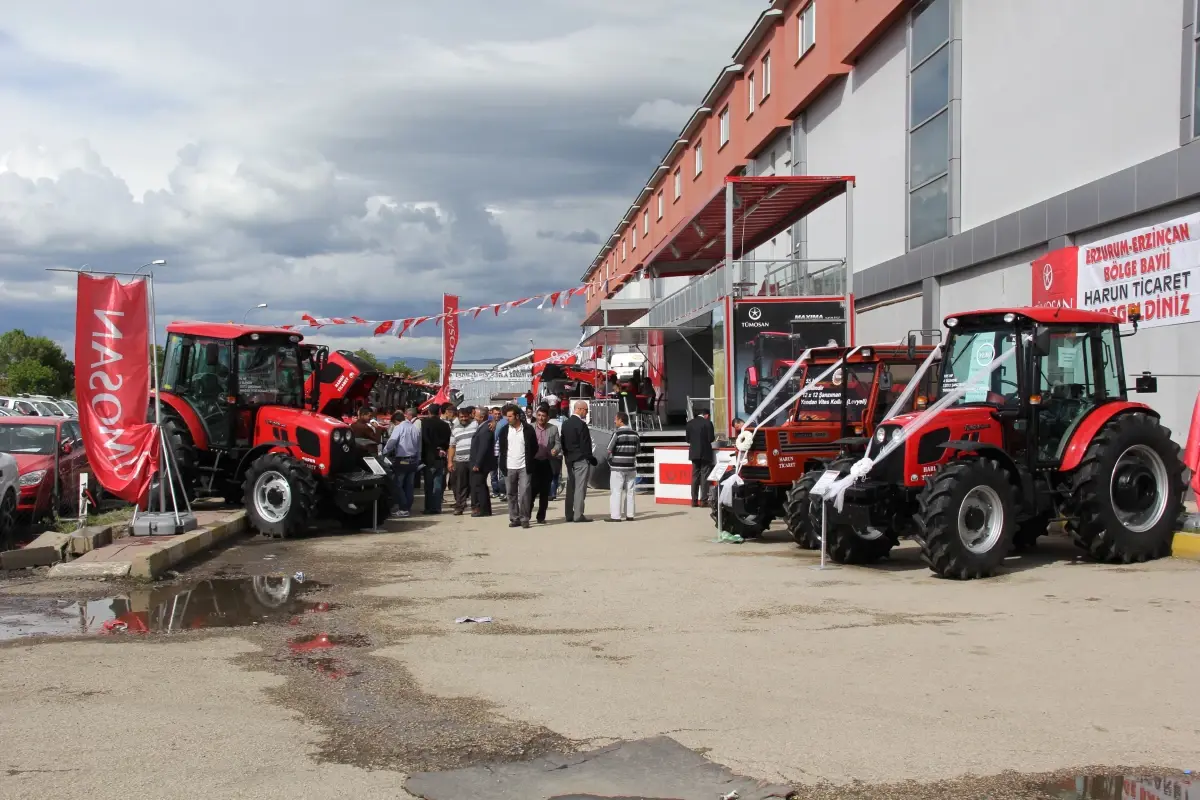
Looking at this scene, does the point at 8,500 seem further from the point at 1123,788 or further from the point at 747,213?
the point at 747,213

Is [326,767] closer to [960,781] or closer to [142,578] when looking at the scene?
[960,781]

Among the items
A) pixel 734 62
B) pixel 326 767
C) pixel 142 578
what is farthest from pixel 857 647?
pixel 734 62

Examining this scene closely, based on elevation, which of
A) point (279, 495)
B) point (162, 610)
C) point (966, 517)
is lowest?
point (162, 610)

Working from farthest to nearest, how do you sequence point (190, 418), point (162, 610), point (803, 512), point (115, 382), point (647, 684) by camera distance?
point (190, 418)
point (115, 382)
point (803, 512)
point (162, 610)
point (647, 684)

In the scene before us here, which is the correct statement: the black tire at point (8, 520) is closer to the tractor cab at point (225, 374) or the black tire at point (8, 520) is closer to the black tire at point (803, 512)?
the tractor cab at point (225, 374)

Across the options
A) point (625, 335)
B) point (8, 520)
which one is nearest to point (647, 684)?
point (8, 520)

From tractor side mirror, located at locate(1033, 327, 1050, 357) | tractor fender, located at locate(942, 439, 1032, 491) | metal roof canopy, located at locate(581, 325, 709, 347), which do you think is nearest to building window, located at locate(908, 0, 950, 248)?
metal roof canopy, located at locate(581, 325, 709, 347)

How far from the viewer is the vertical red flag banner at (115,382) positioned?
40.2 feet

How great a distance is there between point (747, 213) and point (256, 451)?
11840 millimetres

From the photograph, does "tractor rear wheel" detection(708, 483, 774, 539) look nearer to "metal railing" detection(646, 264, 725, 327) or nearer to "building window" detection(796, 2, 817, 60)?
"metal railing" detection(646, 264, 725, 327)

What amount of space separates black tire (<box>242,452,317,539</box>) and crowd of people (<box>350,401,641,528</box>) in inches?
73.5

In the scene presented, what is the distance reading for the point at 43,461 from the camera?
1444 cm

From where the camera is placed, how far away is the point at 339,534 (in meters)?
14.9

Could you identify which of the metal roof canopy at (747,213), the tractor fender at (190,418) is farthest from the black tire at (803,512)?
the metal roof canopy at (747,213)
